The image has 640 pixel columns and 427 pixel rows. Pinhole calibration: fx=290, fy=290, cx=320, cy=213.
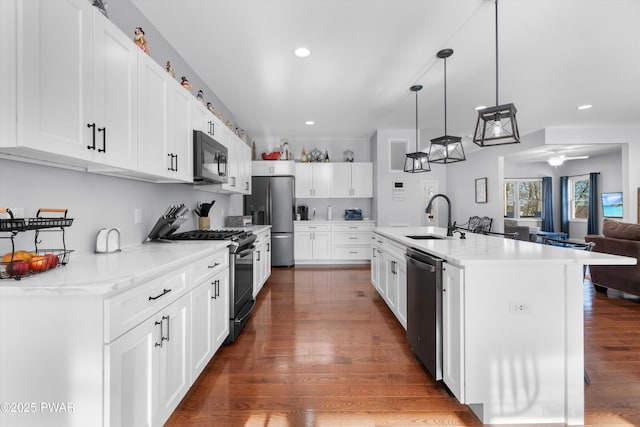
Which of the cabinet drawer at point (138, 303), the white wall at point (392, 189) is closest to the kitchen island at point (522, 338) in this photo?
the cabinet drawer at point (138, 303)

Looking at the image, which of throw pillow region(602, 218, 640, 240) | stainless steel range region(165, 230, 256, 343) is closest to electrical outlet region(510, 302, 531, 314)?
stainless steel range region(165, 230, 256, 343)

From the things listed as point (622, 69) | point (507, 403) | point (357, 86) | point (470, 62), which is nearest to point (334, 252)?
point (357, 86)

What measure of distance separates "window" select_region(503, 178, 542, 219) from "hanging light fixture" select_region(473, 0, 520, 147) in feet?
28.6

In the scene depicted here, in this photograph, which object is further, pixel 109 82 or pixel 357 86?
pixel 357 86

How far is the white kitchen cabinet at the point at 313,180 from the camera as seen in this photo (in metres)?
6.04

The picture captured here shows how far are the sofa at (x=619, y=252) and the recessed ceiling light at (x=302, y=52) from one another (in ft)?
14.2

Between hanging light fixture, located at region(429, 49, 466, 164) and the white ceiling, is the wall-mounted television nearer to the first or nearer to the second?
the white ceiling

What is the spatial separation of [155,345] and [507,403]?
6.14 feet

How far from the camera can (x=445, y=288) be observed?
5.86 feet

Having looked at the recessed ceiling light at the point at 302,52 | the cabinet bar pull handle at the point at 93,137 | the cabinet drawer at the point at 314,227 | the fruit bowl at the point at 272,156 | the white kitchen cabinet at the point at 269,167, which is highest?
the recessed ceiling light at the point at 302,52

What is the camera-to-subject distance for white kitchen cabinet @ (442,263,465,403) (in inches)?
63.8

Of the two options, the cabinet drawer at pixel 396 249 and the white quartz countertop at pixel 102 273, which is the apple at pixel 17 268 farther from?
the cabinet drawer at pixel 396 249

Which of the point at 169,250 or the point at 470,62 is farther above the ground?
the point at 470,62

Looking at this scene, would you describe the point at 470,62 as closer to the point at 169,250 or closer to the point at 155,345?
the point at 169,250
